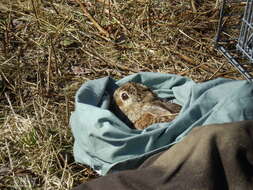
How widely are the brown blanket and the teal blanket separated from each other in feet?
0.95

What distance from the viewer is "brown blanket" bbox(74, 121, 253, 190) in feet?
7.48

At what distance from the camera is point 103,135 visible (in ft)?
9.23

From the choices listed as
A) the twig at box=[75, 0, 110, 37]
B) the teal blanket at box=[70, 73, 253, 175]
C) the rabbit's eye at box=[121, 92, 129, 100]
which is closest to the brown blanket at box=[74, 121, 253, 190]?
the teal blanket at box=[70, 73, 253, 175]

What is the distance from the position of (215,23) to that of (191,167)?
243 cm

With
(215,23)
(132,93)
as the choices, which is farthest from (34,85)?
(215,23)

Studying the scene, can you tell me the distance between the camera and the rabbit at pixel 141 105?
3.10 m

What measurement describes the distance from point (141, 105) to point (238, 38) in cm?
126

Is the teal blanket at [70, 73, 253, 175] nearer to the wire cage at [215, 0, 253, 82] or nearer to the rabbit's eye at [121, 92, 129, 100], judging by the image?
the rabbit's eye at [121, 92, 129, 100]

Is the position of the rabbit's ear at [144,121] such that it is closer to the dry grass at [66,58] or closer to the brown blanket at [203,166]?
the dry grass at [66,58]

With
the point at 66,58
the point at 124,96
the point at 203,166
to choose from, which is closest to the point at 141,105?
the point at 124,96

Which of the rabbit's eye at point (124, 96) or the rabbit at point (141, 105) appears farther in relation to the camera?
the rabbit's eye at point (124, 96)

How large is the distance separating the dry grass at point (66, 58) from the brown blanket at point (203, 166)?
0.67 metres

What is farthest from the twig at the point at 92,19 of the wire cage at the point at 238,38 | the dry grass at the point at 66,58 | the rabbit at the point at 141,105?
the rabbit at the point at 141,105

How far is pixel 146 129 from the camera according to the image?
2.91 m
